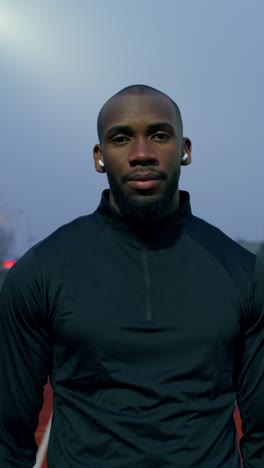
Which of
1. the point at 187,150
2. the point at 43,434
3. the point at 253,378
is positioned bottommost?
the point at 43,434

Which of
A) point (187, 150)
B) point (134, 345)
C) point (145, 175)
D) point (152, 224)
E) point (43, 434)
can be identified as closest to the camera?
point (134, 345)

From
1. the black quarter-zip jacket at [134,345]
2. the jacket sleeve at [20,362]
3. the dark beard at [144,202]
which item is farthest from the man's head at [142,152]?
the jacket sleeve at [20,362]

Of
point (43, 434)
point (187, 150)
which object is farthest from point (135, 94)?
point (43, 434)

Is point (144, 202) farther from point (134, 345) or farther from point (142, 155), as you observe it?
point (134, 345)

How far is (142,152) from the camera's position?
2393mm

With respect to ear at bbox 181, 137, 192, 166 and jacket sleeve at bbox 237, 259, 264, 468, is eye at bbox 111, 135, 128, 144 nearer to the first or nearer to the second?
ear at bbox 181, 137, 192, 166

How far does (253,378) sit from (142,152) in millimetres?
813

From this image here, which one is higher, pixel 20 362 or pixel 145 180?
pixel 145 180

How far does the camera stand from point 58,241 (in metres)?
2.57

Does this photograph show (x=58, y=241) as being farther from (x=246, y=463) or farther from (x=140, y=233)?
(x=246, y=463)

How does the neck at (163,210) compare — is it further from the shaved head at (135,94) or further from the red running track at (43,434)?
the red running track at (43,434)

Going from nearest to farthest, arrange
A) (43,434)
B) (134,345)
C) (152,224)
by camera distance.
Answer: (134,345) → (152,224) → (43,434)

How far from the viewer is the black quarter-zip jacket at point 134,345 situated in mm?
2256

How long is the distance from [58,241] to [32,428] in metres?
0.62
